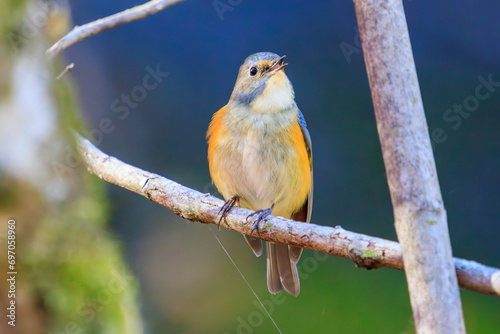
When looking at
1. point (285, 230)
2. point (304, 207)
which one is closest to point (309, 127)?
point (304, 207)

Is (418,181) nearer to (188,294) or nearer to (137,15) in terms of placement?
(137,15)

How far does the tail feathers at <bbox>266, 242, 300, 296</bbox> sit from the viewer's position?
2.18 meters

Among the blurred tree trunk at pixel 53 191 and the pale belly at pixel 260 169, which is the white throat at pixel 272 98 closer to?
the pale belly at pixel 260 169

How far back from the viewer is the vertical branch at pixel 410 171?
38.4 inches

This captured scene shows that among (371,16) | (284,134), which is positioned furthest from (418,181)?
(284,134)

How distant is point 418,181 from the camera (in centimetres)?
101

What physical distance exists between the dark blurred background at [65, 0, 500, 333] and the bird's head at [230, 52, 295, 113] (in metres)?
0.34

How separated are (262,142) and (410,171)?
99 cm

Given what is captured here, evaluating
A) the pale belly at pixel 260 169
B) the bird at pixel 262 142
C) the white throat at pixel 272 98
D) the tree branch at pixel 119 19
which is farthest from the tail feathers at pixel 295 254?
the tree branch at pixel 119 19

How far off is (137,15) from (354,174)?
1220 mm

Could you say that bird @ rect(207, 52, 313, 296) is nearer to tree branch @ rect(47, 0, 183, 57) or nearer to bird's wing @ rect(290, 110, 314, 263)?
bird's wing @ rect(290, 110, 314, 263)

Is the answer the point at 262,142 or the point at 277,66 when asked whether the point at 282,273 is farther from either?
the point at 277,66

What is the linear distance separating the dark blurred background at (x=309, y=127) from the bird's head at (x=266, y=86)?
1.12ft

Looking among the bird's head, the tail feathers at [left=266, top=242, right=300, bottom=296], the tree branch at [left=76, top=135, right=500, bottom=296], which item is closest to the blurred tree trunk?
the tree branch at [left=76, top=135, right=500, bottom=296]
